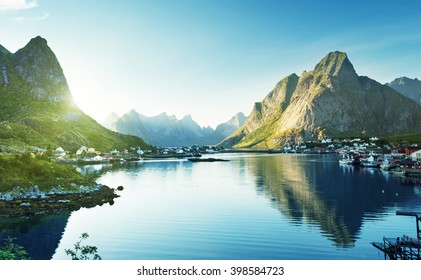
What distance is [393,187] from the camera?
80438 mm

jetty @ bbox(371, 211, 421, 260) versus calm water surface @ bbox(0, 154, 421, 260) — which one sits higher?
jetty @ bbox(371, 211, 421, 260)

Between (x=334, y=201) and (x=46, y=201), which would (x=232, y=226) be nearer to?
(x=334, y=201)

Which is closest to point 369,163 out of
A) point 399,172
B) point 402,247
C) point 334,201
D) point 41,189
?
point 399,172

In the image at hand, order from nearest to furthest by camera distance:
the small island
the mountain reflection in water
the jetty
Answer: the jetty < the mountain reflection in water < the small island

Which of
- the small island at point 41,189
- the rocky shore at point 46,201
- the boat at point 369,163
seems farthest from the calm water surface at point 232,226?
the boat at point 369,163

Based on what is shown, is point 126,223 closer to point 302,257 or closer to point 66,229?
point 66,229

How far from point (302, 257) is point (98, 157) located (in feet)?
605

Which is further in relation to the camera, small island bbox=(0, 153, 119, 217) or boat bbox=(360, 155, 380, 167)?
boat bbox=(360, 155, 380, 167)

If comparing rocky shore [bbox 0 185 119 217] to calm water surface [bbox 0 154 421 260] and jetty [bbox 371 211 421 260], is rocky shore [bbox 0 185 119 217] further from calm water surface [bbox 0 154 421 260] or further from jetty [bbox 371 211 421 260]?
jetty [bbox 371 211 421 260]

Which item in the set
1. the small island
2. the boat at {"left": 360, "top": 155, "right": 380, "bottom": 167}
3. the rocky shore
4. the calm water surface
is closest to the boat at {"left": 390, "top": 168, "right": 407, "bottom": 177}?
the boat at {"left": 360, "top": 155, "right": 380, "bottom": 167}

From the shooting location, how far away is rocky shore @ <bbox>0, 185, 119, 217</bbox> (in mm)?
50597

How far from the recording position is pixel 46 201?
2234 inches
